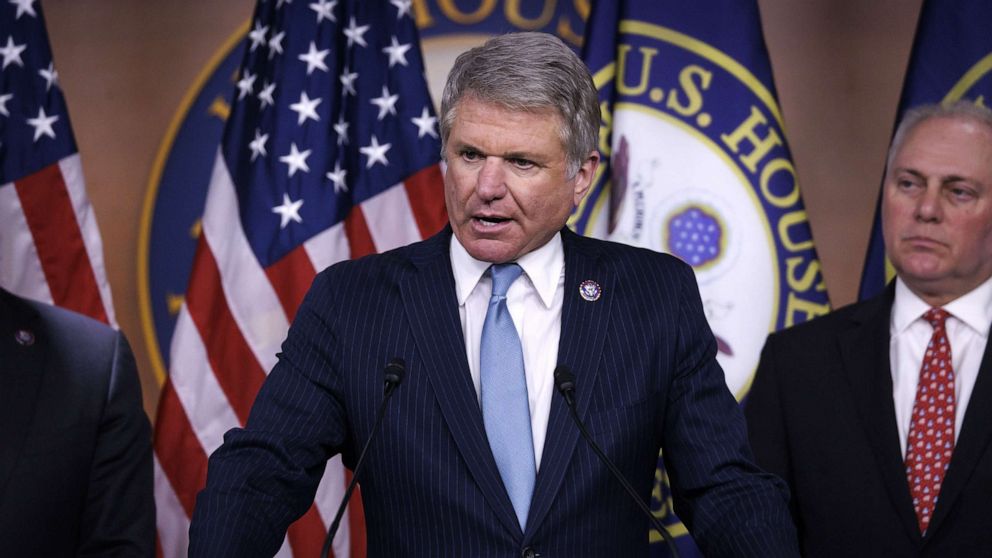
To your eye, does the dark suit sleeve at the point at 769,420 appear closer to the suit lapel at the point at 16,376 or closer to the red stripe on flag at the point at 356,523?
the red stripe on flag at the point at 356,523

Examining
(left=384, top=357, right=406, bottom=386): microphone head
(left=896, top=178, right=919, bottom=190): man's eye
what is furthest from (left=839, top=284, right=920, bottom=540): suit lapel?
(left=384, top=357, right=406, bottom=386): microphone head

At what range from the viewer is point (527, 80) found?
170cm

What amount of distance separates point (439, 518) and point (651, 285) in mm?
505

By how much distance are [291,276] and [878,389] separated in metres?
1.52

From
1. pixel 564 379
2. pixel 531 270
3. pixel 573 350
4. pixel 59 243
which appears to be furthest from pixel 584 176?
pixel 59 243

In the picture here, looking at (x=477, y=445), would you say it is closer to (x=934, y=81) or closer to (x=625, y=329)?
(x=625, y=329)

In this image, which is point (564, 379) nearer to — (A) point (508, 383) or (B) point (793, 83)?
(A) point (508, 383)

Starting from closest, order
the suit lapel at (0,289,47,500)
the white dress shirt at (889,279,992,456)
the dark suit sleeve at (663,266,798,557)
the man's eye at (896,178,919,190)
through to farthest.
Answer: the dark suit sleeve at (663,266,798,557), the suit lapel at (0,289,47,500), the white dress shirt at (889,279,992,456), the man's eye at (896,178,919,190)

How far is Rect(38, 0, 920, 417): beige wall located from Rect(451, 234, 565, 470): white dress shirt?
190 centimetres

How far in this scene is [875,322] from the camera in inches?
111

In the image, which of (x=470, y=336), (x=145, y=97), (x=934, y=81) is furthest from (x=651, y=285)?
(x=145, y=97)

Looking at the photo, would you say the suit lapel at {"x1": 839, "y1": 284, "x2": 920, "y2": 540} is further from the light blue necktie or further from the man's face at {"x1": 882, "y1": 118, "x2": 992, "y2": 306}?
the light blue necktie

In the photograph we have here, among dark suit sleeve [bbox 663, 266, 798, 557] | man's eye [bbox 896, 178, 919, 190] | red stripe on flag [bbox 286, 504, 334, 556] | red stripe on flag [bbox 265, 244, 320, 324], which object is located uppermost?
man's eye [bbox 896, 178, 919, 190]

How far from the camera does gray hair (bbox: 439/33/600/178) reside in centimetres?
170
